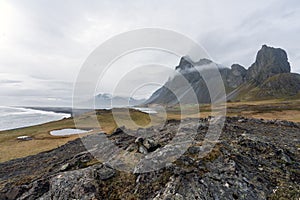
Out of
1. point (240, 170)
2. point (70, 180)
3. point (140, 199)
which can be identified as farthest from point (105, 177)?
point (240, 170)

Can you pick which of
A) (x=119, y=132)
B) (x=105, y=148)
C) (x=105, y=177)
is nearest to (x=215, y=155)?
(x=105, y=177)

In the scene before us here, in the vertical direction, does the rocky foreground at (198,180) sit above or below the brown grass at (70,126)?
above

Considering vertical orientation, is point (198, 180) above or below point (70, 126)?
above

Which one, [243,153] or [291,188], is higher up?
[243,153]

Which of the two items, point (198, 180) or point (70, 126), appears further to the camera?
point (70, 126)

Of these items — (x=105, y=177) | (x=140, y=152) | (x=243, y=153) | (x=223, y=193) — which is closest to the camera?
(x=223, y=193)

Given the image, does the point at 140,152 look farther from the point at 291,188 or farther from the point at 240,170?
the point at 291,188

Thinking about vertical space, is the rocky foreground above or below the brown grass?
above

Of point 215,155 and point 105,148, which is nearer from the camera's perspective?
point 215,155

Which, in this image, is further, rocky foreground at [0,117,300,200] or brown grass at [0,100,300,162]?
brown grass at [0,100,300,162]

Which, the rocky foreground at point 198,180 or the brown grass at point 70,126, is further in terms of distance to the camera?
the brown grass at point 70,126

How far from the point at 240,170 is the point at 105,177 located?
28.8ft

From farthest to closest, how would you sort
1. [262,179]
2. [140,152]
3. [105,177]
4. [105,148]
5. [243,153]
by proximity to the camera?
1. [105,148]
2. [140,152]
3. [243,153]
4. [105,177]
5. [262,179]

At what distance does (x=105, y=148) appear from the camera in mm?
22672
